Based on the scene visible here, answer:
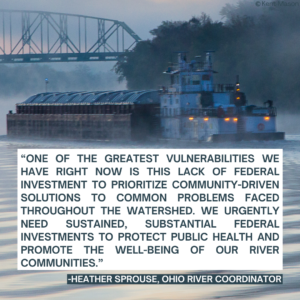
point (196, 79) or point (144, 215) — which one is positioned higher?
point (196, 79)

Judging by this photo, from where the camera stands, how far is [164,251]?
55.1 feet

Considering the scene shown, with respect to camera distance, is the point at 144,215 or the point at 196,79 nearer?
the point at 144,215

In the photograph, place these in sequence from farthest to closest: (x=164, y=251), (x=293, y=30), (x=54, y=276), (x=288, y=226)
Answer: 1. (x=293, y=30)
2. (x=288, y=226)
3. (x=164, y=251)
4. (x=54, y=276)

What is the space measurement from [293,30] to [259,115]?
3392 centimetres

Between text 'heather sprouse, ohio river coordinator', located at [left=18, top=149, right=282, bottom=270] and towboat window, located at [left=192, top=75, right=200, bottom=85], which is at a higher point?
towboat window, located at [left=192, top=75, right=200, bottom=85]

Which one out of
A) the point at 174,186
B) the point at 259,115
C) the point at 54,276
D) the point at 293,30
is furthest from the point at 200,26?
the point at 54,276

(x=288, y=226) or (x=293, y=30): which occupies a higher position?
(x=293, y=30)

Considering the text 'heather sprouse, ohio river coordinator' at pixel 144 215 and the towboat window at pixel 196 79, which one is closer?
the text 'heather sprouse, ohio river coordinator' at pixel 144 215

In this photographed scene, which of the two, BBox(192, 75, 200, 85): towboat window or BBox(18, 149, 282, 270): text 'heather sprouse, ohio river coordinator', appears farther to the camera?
BBox(192, 75, 200, 85): towboat window

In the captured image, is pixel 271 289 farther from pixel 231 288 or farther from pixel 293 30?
pixel 293 30

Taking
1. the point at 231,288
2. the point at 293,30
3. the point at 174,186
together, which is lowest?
the point at 231,288

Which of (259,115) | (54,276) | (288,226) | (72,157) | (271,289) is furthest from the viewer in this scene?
(259,115)

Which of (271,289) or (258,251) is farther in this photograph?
(258,251)

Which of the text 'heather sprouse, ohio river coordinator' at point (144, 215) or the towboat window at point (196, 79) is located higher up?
the towboat window at point (196, 79)
